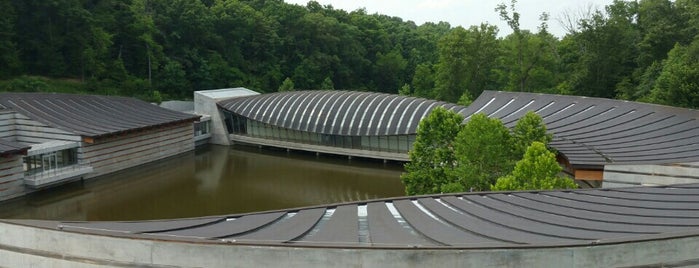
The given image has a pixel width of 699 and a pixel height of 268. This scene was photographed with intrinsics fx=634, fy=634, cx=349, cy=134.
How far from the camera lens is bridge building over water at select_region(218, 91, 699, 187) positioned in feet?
83.4

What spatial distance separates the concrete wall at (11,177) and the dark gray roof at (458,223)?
1784 centimetres

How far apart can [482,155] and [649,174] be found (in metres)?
6.21

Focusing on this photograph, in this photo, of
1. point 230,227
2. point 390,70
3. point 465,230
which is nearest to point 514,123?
point 465,230

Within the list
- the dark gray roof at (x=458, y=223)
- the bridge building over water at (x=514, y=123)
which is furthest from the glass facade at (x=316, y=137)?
the dark gray roof at (x=458, y=223)

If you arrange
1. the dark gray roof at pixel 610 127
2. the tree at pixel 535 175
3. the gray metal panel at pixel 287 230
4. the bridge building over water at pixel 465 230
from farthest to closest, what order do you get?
the dark gray roof at pixel 610 127, the tree at pixel 535 175, the gray metal panel at pixel 287 230, the bridge building over water at pixel 465 230

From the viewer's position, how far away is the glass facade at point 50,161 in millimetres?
34344

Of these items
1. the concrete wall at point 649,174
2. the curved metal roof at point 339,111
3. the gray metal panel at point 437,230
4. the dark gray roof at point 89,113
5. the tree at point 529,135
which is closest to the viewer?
the gray metal panel at point 437,230

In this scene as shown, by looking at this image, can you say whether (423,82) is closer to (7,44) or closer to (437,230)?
(7,44)

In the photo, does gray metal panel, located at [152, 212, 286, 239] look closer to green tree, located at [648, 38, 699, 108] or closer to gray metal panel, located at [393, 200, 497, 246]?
gray metal panel, located at [393, 200, 497, 246]

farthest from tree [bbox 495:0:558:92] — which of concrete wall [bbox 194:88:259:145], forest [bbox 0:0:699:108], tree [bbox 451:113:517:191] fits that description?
tree [bbox 451:113:517:191]

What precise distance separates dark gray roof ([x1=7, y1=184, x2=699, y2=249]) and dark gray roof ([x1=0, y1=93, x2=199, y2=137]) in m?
23.0

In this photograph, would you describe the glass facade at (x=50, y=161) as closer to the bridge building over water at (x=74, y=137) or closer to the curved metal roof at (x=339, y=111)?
the bridge building over water at (x=74, y=137)

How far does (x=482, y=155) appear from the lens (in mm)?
25688

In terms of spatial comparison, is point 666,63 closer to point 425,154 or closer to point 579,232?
point 425,154
